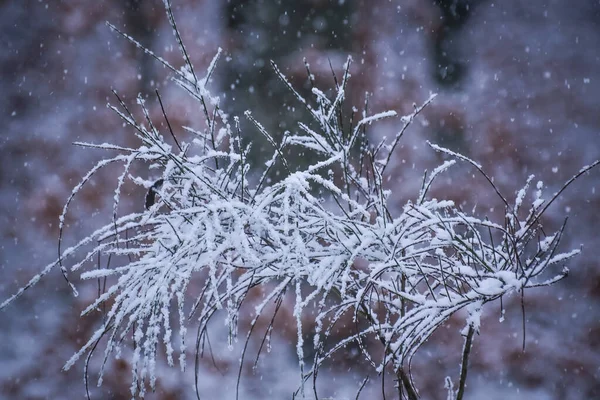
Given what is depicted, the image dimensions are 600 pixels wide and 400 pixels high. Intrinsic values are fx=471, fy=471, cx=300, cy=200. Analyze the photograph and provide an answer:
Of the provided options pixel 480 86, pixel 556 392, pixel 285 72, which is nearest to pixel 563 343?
pixel 556 392

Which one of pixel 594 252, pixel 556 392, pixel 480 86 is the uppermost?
pixel 480 86

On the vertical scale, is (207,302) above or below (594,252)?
below

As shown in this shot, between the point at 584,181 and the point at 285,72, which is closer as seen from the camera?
the point at 584,181

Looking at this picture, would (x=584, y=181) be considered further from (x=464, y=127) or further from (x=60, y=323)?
(x=60, y=323)

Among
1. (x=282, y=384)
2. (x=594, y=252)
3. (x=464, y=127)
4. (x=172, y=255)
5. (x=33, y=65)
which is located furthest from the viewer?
(x=33, y=65)

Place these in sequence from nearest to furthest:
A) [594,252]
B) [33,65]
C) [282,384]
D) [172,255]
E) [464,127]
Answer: [172,255]
[594,252]
[464,127]
[282,384]
[33,65]

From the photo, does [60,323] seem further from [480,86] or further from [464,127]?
[480,86]

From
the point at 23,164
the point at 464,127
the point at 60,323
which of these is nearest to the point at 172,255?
the point at 464,127
